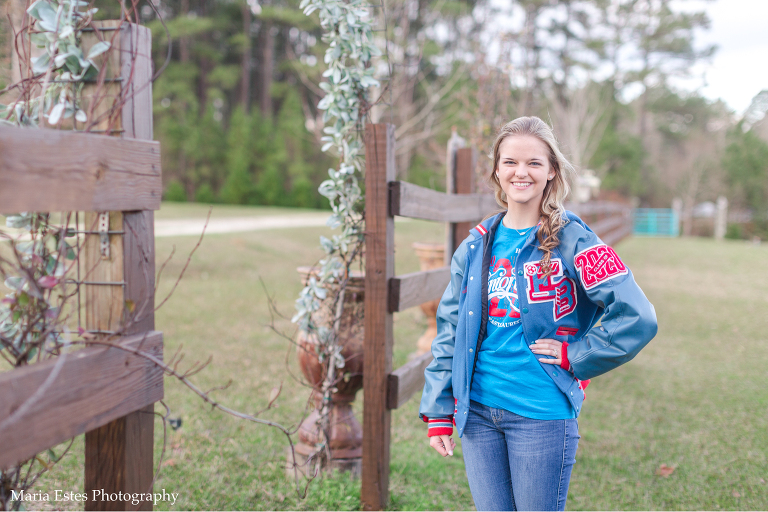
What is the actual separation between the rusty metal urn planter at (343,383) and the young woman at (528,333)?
105cm

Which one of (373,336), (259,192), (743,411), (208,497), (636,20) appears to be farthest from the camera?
(636,20)

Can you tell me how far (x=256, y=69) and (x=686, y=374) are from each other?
94.2 feet

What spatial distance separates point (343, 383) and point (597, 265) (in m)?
1.69

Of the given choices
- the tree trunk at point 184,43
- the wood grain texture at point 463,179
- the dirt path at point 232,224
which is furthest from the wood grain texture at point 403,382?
the tree trunk at point 184,43

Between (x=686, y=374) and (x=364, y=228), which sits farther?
(x=686, y=374)

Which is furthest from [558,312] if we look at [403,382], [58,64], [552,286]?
[58,64]

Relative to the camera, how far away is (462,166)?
372 cm

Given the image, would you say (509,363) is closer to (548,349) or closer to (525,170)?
(548,349)

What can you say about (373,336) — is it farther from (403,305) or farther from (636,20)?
(636,20)

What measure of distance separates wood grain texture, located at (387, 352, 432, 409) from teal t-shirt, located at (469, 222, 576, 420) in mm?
867

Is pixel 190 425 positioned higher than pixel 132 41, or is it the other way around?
pixel 132 41

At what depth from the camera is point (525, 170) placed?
187 cm

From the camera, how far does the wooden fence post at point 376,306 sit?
2.61 meters

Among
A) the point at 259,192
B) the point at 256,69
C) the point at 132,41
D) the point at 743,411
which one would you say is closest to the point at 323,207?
the point at 259,192
